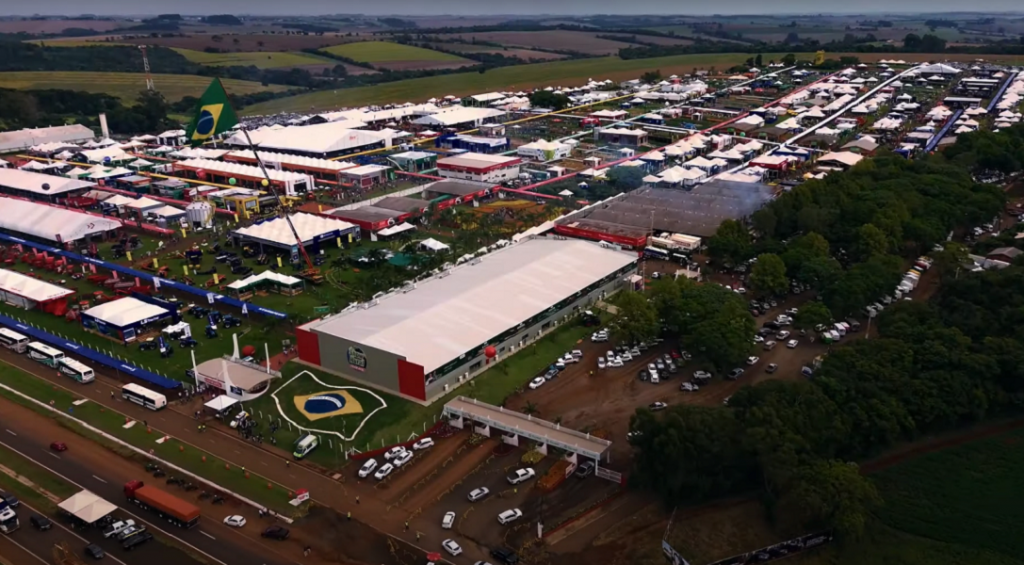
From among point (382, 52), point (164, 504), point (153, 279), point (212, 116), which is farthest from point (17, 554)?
point (382, 52)

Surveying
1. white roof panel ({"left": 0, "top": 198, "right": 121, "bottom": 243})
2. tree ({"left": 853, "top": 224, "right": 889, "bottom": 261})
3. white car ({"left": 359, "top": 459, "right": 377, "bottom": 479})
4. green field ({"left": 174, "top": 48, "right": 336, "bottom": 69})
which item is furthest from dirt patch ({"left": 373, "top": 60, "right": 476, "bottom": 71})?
white car ({"left": 359, "top": 459, "right": 377, "bottom": 479})

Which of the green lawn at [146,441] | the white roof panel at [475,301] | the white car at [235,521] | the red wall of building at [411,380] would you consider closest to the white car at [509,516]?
the green lawn at [146,441]

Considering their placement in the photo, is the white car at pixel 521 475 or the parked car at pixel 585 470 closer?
the white car at pixel 521 475

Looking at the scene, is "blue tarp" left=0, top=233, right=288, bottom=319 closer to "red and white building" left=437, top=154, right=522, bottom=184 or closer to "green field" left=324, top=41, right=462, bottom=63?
"red and white building" left=437, top=154, right=522, bottom=184

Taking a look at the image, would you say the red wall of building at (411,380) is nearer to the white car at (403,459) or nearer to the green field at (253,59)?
the white car at (403,459)

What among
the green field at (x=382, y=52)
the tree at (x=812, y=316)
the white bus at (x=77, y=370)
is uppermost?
the green field at (x=382, y=52)

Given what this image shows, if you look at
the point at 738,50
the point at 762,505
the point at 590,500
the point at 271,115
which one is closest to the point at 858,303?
the point at 762,505

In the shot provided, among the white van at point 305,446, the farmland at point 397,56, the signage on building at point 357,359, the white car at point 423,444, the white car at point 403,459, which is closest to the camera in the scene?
the white car at point 403,459
